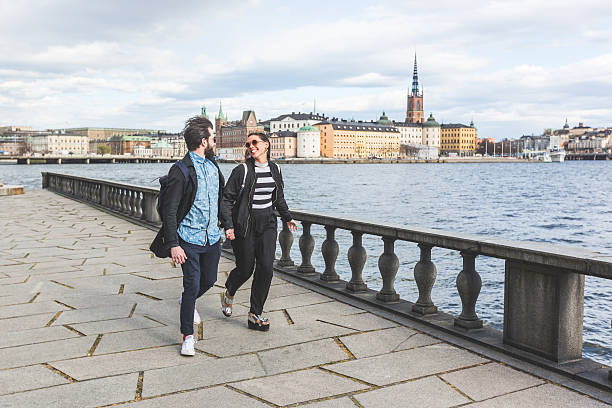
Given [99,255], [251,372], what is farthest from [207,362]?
[99,255]

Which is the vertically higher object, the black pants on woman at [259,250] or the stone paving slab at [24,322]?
the black pants on woman at [259,250]

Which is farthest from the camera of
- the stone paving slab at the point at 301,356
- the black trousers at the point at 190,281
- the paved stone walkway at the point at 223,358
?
the black trousers at the point at 190,281

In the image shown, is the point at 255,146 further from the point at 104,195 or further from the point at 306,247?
the point at 104,195

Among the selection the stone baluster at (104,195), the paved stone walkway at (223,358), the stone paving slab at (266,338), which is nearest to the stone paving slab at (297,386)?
the paved stone walkway at (223,358)

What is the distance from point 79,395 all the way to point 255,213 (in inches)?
77.6

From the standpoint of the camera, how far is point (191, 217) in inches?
173

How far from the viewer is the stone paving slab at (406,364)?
153 inches

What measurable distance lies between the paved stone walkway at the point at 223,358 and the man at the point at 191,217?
1.59 ft

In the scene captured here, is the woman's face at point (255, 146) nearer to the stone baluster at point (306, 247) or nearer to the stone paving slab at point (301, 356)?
the stone paving slab at point (301, 356)

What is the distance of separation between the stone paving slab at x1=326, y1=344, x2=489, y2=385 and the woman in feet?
3.62

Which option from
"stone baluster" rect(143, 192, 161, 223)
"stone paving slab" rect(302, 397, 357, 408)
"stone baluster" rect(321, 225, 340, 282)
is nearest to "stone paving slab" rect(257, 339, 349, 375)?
"stone paving slab" rect(302, 397, 357, 408)

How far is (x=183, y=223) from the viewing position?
14.4 feet

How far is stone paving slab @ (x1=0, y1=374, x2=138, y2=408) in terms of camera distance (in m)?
3.46

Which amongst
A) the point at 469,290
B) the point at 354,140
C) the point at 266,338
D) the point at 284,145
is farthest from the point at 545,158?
the point at 266,338
